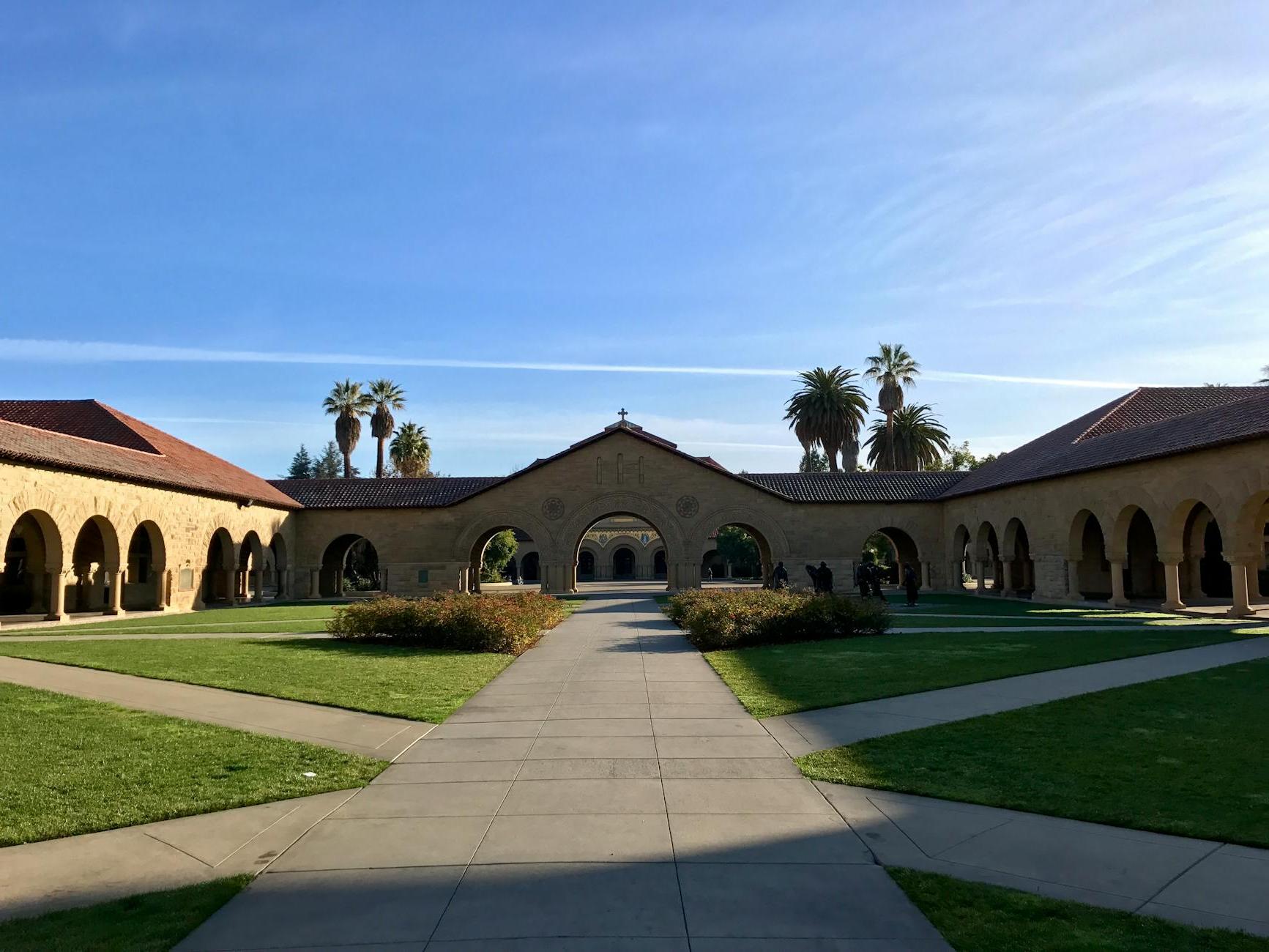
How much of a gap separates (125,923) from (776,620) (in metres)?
14.3

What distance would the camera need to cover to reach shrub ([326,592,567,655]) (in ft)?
54.4

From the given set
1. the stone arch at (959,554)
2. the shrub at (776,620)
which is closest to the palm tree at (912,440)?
the stone arch at (959,554)

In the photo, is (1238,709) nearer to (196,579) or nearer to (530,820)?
(530,820)

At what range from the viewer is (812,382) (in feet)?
206

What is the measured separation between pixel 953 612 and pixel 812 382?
39015 mm

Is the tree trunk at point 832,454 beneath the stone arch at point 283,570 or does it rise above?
above

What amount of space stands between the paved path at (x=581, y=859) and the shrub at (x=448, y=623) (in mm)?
7438

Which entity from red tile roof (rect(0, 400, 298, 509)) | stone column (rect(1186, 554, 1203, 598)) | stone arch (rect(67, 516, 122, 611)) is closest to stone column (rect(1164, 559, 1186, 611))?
stone column (rect(1186, 554, 1203, 598))

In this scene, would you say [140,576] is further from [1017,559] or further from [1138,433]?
[1017,559]

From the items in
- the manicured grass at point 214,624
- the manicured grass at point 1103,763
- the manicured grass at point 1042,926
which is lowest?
the manicured grass at point 214,624

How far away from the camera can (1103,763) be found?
24.3 ft

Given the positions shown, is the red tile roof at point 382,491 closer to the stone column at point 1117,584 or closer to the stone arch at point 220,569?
the stone arch at point 220,569

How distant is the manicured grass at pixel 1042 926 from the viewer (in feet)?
13.2

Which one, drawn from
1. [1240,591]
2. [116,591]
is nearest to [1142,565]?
[1240,591]
